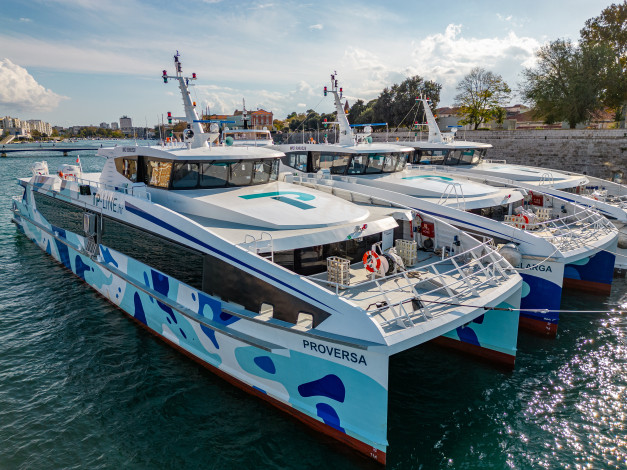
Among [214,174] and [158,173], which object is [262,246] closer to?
[214,174]

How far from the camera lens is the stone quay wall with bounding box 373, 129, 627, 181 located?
32.2m

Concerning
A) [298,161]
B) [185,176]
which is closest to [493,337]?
[185,176]

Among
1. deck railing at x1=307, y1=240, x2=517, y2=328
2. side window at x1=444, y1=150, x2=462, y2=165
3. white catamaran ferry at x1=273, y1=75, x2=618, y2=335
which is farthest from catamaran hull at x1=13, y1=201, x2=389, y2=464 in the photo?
side window at x1=444, y1=150, x2=462, y2=165

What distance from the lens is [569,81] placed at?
3769 centimetres

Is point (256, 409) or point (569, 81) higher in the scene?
point (569, 81)

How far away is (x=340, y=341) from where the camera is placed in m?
7.59

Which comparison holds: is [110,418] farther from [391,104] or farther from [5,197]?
[391,104]

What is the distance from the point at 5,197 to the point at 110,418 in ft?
118

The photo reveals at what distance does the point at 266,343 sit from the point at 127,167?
28.2 ft

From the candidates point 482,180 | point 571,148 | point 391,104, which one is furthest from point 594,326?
point 391,104

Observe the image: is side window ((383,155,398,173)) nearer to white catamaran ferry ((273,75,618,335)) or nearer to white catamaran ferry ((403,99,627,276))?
white catamaran ferry ((273,75,618,335))

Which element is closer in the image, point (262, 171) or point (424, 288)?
point (424, 288)

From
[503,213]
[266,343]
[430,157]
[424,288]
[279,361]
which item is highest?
[430,157]

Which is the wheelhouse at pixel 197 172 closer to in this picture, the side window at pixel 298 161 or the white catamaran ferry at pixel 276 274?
the white catamaran ferry at pixel 276 274
